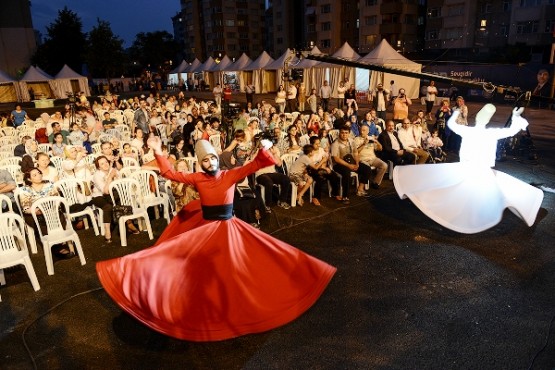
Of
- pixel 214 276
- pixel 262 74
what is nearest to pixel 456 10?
pixel 262 74

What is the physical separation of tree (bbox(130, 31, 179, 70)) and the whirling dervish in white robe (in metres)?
72.3

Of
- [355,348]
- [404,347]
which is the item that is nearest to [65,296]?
[355,348]

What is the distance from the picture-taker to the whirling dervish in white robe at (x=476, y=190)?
5.97m

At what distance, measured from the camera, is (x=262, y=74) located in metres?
35.0

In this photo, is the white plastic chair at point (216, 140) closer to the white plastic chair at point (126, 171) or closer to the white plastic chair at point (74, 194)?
the white plastic chair at point (126, 171)

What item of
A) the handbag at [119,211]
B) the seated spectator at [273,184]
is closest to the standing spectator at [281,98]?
the seated spectator at [273,184]

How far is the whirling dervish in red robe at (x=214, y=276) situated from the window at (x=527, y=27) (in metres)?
43.0

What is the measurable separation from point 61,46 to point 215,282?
4970cm

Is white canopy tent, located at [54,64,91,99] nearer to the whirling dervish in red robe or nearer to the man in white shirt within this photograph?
the man in white shirt

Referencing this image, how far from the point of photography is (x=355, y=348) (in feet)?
12.4

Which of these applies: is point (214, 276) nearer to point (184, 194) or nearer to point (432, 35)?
point (184, 194)

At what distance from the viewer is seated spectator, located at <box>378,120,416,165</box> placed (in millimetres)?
9086

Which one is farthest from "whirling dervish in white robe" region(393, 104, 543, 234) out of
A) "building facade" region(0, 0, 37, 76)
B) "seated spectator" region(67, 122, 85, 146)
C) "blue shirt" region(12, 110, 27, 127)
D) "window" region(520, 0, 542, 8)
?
"building facade" region(0, 0, 37, 76)

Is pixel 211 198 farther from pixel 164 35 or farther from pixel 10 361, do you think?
pixel 164 35
